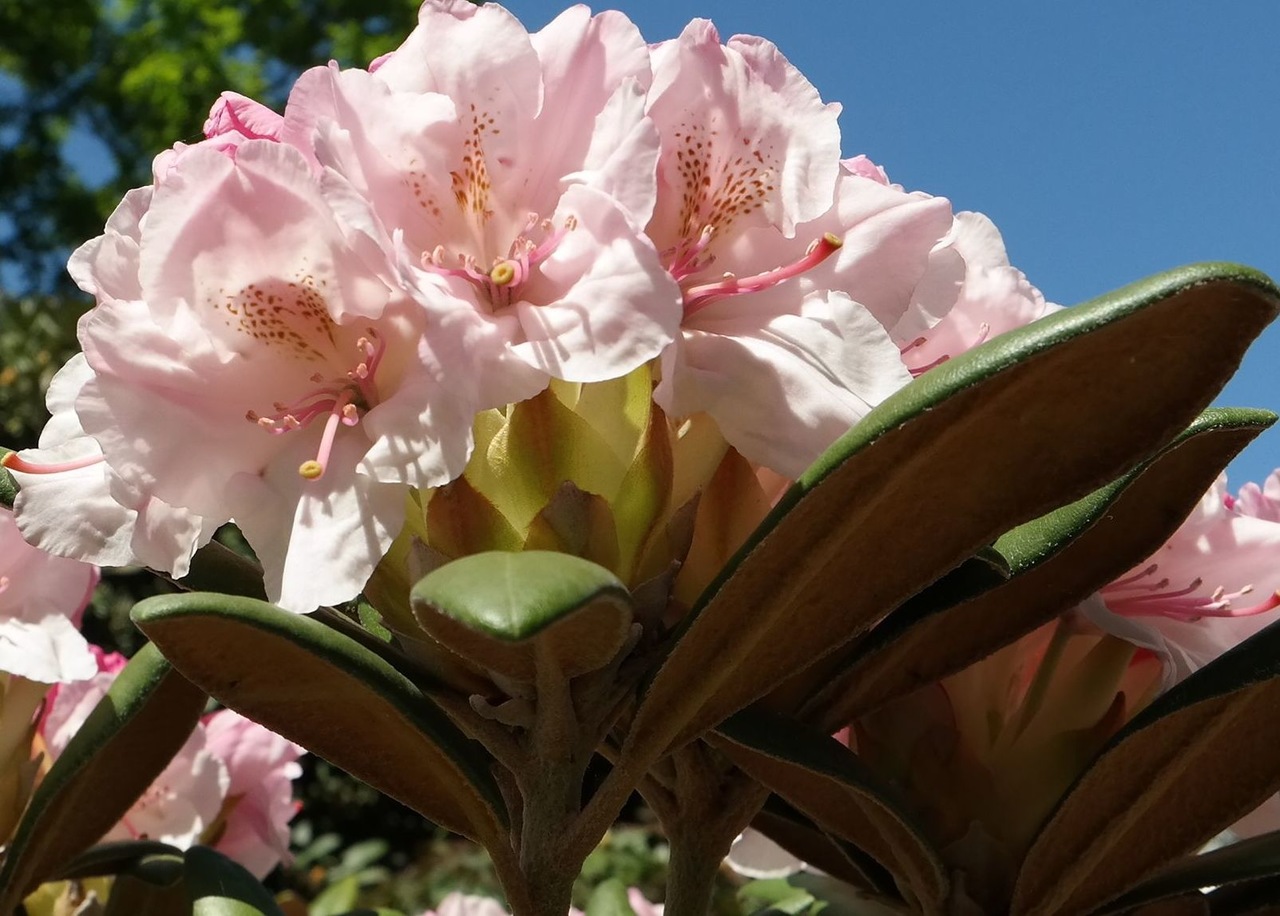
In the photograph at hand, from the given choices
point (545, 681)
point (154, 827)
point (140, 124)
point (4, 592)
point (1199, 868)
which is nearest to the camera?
point (545, 681)

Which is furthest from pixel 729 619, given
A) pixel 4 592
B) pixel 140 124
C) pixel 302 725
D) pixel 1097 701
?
pixel 140 124

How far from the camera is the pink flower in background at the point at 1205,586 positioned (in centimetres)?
82

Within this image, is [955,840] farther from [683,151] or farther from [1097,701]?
[683,151]

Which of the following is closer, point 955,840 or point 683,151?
point 683,151

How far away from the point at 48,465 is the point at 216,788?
1.92 ft

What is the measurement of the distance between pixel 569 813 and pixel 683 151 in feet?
1.09

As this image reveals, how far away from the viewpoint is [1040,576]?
2.43 ft

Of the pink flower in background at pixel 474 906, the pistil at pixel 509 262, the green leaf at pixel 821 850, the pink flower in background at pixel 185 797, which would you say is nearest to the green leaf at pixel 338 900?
the pink flower in background at pixel 474 906

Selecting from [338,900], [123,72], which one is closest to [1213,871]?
[338,900]

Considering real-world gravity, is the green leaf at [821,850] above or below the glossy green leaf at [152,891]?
above

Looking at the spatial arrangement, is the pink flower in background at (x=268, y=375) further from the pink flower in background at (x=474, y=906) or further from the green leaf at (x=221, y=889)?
the pink flower in background at (x=474, y=906)

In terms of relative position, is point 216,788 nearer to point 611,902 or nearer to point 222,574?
point 611,902

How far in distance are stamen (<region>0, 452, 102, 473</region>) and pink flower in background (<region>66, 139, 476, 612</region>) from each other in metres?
0.07

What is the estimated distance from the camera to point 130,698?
82 cm
